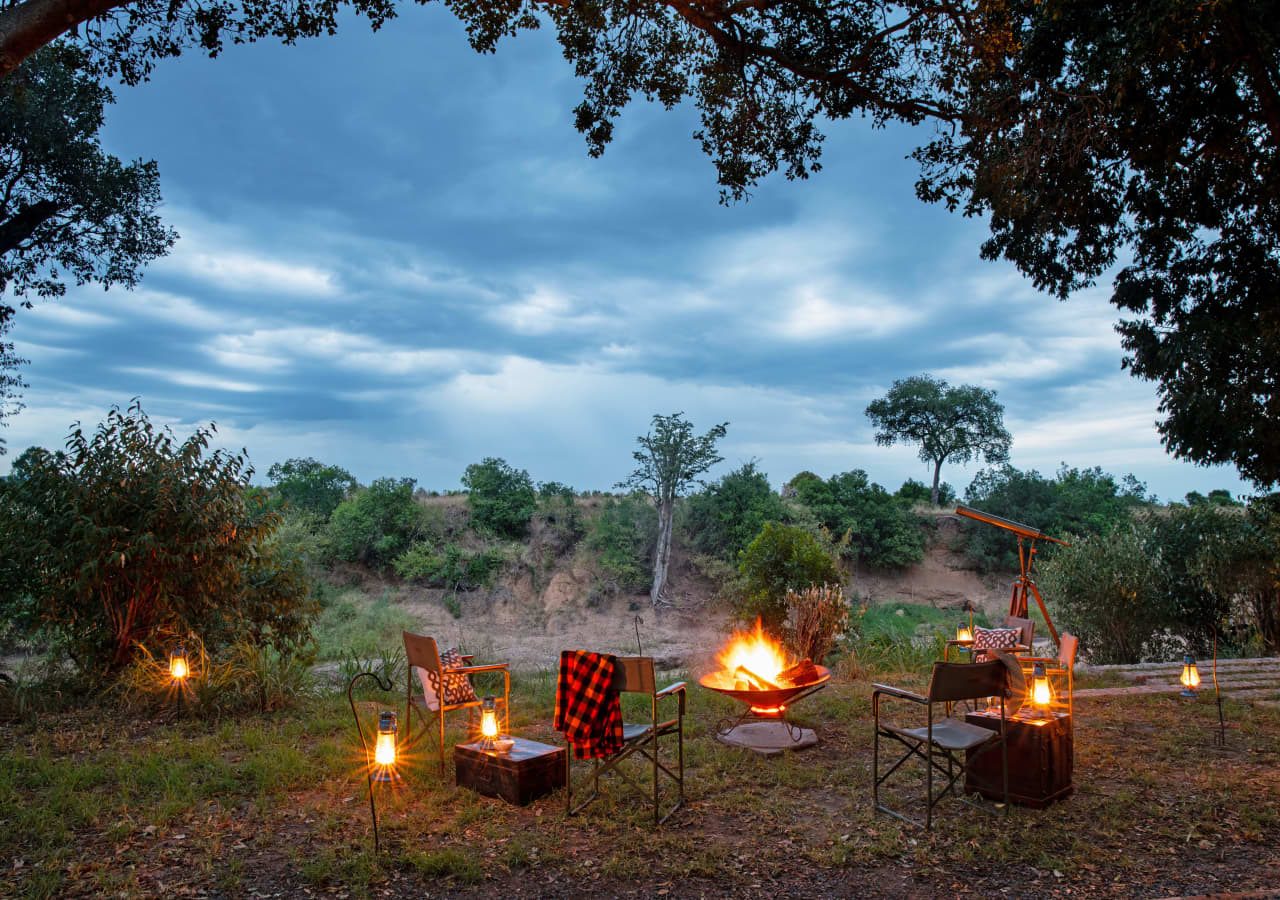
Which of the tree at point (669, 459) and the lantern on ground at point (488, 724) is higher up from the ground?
the tree at point (669, 459)

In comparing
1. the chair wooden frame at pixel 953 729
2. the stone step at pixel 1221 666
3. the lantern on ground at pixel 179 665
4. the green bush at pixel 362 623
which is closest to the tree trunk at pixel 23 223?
the lantern on ground at pixel 179 665

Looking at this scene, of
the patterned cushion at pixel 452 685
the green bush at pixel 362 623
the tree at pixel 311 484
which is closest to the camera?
the patterned cushion at pixel 452 685

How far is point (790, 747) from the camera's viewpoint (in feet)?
16.3

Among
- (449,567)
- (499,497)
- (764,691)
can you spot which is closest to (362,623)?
(449,567)

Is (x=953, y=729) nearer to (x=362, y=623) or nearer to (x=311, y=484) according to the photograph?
(x=362, y=623)

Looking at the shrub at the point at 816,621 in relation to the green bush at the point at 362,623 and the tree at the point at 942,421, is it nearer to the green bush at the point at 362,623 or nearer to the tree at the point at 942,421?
the green bush at the point at 362,623

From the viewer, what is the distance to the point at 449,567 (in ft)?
53.8

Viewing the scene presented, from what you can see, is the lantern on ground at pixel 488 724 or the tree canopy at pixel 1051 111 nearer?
the lantern on ground at pixel 488 724

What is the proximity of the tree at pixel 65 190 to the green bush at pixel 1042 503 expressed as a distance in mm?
18219

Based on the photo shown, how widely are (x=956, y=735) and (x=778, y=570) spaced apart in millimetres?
5585

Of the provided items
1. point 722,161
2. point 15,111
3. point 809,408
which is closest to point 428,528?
point 809,408

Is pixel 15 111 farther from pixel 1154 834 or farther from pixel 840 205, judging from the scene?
pixel 1154 834

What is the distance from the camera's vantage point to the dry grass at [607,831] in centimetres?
311

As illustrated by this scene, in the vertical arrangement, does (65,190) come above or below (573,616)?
above
